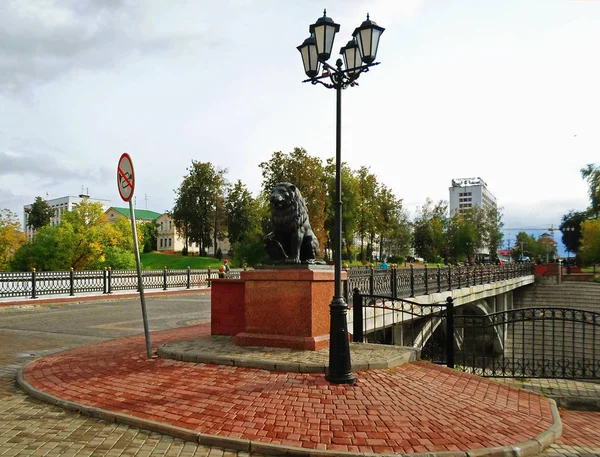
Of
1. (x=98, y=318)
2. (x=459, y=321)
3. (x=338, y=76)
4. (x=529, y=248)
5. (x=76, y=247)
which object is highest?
(x=338, y=76)

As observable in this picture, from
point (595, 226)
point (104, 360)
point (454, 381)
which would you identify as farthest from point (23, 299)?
point (595, 226)

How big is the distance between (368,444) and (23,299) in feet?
65.5

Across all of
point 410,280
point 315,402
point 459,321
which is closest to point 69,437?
point 315,402

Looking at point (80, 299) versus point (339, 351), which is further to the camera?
point (80, 299)

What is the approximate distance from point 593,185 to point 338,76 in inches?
2588

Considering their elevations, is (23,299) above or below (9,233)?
below

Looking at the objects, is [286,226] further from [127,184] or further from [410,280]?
[410,280]

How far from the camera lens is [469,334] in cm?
3266

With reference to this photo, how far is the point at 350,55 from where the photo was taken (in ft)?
23.1

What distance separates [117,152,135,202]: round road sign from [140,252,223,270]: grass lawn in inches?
1861

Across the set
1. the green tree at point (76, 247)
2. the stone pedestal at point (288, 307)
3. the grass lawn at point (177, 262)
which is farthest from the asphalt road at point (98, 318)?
the grass lawn at point (177, 262)

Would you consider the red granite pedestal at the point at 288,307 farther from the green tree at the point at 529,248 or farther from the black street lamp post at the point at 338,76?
the green tree at the point at 529,248

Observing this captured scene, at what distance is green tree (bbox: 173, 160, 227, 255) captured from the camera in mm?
62281

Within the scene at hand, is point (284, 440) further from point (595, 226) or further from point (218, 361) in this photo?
point (595, 226)
